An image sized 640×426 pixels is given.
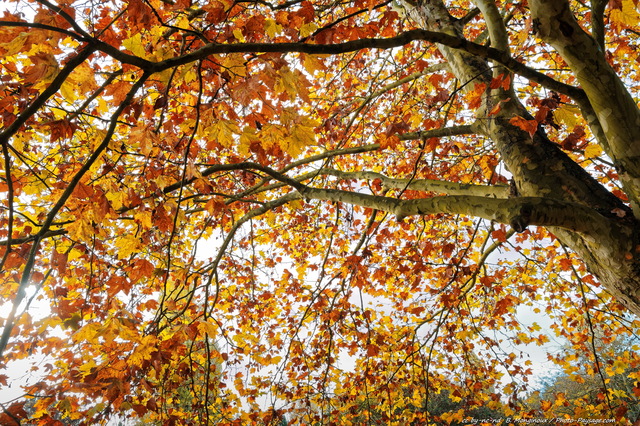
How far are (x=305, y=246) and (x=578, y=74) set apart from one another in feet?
20.9

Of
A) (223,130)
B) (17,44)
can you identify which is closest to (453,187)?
(223,130)

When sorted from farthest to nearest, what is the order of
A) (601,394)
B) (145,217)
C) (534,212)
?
(601,394)
(145,217)
(534,212)

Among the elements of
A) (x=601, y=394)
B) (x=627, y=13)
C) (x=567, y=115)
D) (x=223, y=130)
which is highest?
(x=627, y=13)

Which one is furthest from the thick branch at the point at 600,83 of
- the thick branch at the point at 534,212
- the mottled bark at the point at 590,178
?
the thick branch at the point at 534,212

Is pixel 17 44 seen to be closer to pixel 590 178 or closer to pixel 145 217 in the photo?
pixel 145 217

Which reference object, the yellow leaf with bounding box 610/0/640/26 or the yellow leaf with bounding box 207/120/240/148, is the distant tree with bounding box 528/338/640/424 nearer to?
the yellow leaf with bounding box 610/0/640/26

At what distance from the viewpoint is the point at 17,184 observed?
3092mm

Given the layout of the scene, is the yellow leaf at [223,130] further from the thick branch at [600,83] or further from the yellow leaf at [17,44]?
the thick branch at [600,83]

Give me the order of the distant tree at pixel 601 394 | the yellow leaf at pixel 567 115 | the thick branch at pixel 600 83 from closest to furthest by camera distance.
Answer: the thick branch at pixel 600 83 < the yellow leaf at pixel 567 115 < the distant tree at pixel 601 394

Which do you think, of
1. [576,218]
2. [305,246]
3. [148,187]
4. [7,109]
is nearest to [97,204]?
[148,187]

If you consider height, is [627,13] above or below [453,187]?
above

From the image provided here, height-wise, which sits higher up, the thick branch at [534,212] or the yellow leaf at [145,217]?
the yellow leaf at [145,217]

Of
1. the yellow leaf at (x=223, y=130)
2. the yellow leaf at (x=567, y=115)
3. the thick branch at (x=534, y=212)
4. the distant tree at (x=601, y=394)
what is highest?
the yellow leaf at (x=223, y=130)

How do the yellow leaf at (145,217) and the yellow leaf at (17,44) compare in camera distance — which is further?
the yellow leaf at (145,217)
